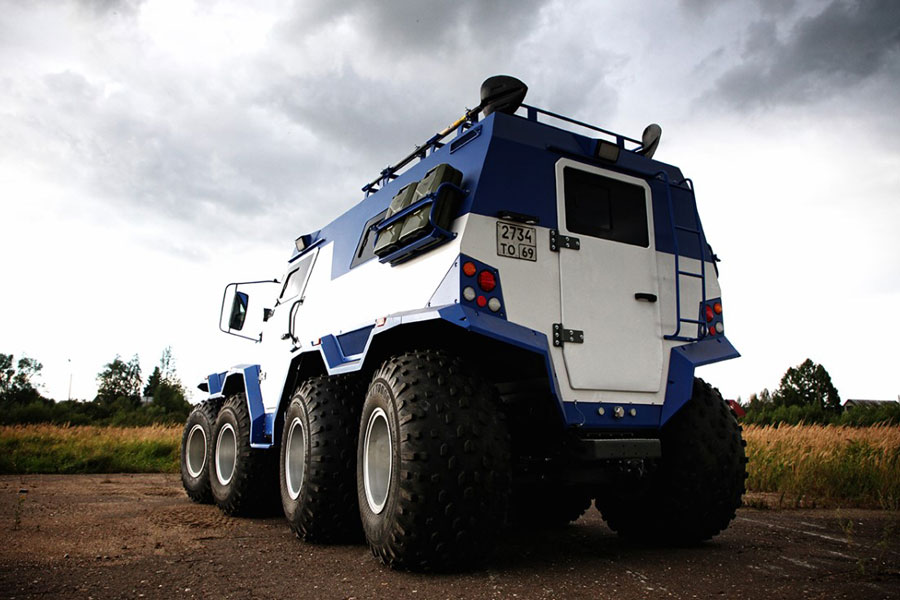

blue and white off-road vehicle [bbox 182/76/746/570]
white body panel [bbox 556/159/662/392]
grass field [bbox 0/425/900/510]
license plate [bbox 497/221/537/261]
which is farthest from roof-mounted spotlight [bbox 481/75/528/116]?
grass field [bbox 0/425/900/510]

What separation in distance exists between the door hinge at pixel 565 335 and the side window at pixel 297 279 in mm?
3780

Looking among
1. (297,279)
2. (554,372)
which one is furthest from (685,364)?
(297,279)

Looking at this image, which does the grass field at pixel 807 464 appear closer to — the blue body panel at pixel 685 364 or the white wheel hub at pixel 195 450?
the blue body panel at pixel 685 364

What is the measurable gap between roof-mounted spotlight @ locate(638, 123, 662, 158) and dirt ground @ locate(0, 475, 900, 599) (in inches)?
124

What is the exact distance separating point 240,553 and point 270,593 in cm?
139

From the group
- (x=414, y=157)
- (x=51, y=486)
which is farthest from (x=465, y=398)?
(x=51, y=486)

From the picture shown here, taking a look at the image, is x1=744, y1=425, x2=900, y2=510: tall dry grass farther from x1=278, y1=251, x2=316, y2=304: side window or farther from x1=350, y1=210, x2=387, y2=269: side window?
x1=278, y1=251, x2=316, y2=304: side window

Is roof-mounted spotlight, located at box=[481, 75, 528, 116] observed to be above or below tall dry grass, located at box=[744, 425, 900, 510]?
above

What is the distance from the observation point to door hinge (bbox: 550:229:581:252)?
4758 mm

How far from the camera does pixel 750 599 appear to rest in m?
3.56

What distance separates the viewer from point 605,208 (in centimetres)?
515

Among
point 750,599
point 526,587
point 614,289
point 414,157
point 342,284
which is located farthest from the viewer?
point 342,284

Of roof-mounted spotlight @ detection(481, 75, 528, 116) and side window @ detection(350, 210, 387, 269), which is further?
side window @ detection(350, 210, 387, 269)

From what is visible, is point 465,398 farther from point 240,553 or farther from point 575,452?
point 240,553
